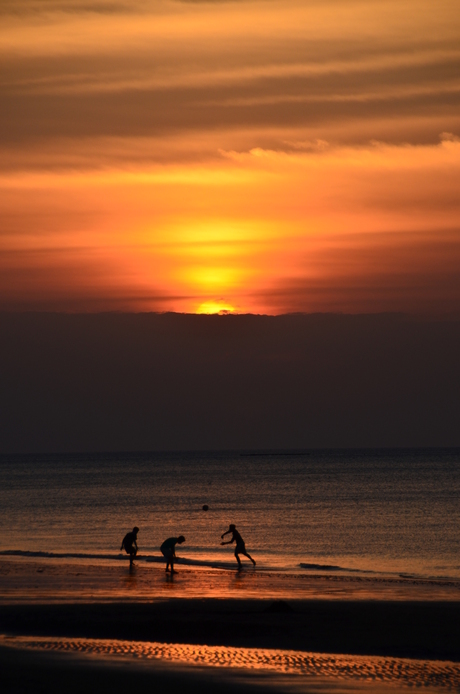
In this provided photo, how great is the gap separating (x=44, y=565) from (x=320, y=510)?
38709 millimetres

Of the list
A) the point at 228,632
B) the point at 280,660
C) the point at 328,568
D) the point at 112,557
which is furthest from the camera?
the point at 112,557

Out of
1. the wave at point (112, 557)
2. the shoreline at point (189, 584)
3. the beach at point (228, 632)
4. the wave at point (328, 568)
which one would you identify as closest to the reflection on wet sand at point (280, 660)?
the beach at point (228, 632)

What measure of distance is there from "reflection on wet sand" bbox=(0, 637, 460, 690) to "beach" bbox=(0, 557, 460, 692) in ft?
0.06

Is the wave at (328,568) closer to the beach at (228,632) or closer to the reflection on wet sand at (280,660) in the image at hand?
the beach at (228,632)

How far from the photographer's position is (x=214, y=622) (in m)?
18.3

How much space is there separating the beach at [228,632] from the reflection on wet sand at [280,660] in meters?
0.02

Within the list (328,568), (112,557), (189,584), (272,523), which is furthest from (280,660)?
(272,523)

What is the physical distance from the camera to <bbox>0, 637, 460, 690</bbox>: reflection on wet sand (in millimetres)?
13250

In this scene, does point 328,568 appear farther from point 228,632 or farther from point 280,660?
point 280,660

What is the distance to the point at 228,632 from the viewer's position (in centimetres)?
1723

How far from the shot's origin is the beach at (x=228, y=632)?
1295 cm

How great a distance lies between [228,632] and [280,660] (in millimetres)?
3027

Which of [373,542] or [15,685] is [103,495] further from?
[15,685]

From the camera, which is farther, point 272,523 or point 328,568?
point 272,523
